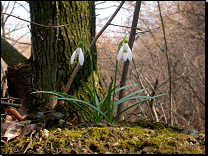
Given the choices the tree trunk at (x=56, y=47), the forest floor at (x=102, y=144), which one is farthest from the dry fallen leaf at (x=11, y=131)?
the tree trunk at (x=56, y=47)

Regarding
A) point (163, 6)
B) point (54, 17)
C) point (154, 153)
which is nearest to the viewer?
point (154, 153)

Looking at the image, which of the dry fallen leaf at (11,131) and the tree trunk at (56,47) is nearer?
the dry fallen leaf at (11,131)

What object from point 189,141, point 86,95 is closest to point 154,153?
point 189,141

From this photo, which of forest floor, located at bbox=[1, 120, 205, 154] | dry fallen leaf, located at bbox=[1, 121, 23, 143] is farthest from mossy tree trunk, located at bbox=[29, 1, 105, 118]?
forest floor, located at bbox=[1, 120, 205, 154]

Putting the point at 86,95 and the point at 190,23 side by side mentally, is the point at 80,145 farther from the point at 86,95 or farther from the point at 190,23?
the point at 190,23

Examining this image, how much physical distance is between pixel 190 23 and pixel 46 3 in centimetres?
441

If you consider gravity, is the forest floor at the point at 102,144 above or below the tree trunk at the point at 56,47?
below

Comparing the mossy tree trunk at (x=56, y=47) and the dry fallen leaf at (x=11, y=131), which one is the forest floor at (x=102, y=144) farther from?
the mossy tree trunk at (x=56, y=47)

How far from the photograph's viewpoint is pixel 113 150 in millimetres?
976

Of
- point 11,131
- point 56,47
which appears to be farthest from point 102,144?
point 56,47

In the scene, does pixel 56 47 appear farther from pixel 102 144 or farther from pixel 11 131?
pixel 102 144


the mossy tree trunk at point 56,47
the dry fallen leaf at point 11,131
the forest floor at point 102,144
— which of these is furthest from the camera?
the mossy tree trunk at point 56,47

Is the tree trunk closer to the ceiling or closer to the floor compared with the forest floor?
closer to the ceiling

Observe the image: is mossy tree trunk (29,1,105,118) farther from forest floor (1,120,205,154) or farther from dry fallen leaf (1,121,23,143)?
forest floor (1,120,205,154)
